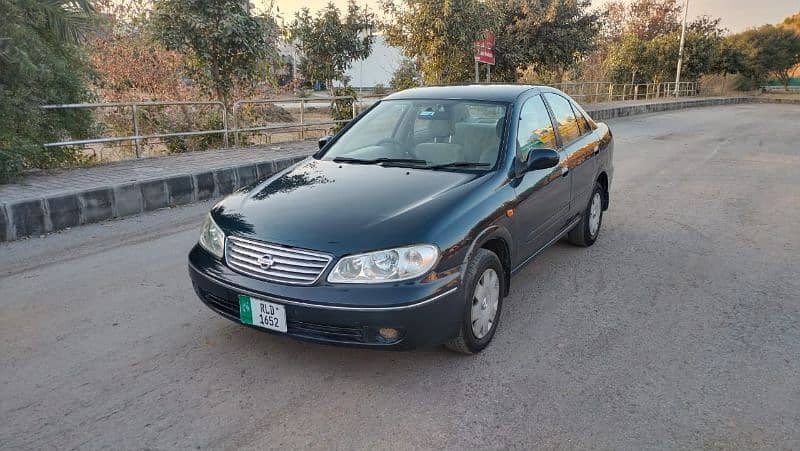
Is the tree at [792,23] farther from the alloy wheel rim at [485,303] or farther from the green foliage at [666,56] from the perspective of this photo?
the alloy wheel rim at [485,303]

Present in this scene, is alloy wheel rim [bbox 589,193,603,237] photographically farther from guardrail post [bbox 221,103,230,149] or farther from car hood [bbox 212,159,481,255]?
guardrail post [bbox 221,103,230,149]

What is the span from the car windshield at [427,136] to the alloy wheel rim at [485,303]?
30.8 inches

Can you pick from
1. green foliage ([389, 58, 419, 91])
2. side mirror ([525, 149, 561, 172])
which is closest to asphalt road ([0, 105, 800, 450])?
side mirror ([525, 149, 561, 172])

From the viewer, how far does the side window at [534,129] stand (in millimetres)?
4209

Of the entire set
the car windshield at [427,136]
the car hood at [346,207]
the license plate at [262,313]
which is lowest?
the license plate at [262,313]

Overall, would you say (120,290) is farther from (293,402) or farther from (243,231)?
(293,402)

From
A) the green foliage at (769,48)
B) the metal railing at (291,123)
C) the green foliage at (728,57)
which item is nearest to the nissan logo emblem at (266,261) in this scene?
the metal railing at (291,123)

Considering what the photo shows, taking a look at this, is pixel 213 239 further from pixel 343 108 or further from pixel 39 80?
pixel 343 108

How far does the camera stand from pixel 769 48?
4203 centimetres

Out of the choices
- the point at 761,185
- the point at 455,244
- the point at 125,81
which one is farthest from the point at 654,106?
the point at 455,244

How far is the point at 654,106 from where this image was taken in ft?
89.7

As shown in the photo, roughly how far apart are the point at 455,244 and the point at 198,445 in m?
1.59

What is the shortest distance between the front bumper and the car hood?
0.23 metres

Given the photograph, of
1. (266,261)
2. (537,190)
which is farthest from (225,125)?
(266,261)
